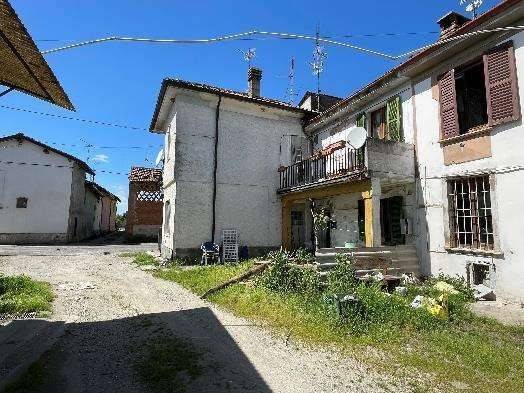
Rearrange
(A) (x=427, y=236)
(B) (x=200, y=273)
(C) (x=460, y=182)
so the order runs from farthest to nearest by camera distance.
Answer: (B) (x=200, y=273) → (A) (x=427, y=236) → (C) (x=460, y=182)

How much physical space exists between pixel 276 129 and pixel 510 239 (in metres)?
10.5

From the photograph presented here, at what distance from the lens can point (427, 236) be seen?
9.50 meters

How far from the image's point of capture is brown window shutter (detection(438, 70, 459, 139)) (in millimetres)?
8953

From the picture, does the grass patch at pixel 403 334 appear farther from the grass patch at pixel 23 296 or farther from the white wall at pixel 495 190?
the grass patch at pixel 23 296

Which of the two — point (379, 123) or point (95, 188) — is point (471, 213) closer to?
point (379, 123)

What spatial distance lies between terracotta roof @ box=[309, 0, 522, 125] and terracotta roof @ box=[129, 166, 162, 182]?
1646 cm

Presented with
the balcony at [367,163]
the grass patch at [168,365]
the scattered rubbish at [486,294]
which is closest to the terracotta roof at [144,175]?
the balcony at [367,163]

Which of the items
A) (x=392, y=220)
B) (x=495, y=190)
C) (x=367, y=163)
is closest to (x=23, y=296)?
(x=367, y=163)

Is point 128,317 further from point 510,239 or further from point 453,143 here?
point 453,143

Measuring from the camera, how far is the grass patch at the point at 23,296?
21.0ft

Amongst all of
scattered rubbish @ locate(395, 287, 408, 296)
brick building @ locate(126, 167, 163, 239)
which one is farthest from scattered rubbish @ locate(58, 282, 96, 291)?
brick building @ locate(126, 167, 163, 239)

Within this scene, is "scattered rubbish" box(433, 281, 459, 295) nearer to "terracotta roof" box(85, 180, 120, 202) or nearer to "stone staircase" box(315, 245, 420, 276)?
"stone staircase" box(315, 245, 420, 276)

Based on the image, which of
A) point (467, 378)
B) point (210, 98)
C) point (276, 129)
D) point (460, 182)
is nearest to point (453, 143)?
point (460, 182)

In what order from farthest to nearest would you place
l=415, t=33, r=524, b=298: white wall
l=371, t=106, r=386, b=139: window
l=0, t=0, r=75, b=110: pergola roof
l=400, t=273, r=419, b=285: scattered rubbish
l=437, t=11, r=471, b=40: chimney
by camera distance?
l=371, t=106, r=386, b=139: window → l=437, t=11, r=471, b=40: chimney → l=400, t=273, r=419, b=285: scattered rubbish → l=415, t=33, r=524, b=298: white wall → l=0, t=0, r=75, b=110: pergola roof
